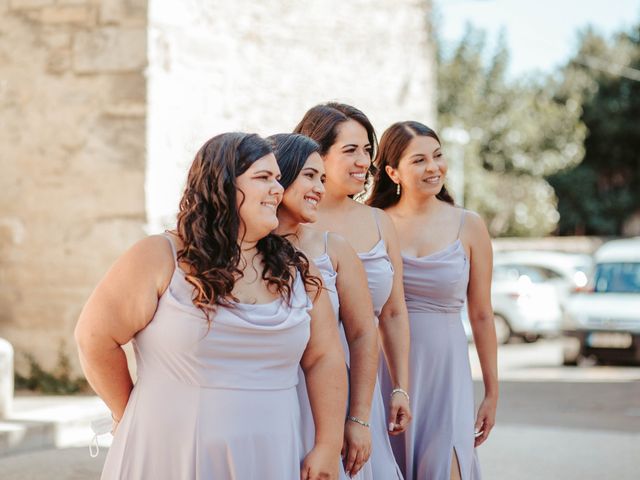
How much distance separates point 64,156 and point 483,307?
609 cm

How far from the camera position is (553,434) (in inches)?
366

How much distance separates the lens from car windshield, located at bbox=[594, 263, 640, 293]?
15828 millimetres

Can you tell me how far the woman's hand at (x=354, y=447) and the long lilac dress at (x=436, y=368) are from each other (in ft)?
3.54

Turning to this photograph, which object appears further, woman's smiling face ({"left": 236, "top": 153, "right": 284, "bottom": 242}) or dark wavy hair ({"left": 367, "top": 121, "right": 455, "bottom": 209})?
dark wavy hair ({"left": 367, "top": 121, "right": 455, "bottom": 209})

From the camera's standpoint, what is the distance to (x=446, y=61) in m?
49.5

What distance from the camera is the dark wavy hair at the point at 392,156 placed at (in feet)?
15.2

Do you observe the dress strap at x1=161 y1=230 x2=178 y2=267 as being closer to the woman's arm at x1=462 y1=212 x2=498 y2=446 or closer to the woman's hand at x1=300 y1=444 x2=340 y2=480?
the woman's hand at x1=300 y1=444 x2=340 y2=480

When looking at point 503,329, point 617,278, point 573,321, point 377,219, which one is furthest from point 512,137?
point 377,219

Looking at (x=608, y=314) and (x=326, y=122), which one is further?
(x=608, y=314)

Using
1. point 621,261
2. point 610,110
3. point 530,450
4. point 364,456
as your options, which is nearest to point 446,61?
point 610,110

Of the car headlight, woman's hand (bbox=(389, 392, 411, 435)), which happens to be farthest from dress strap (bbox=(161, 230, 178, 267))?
the car headlight

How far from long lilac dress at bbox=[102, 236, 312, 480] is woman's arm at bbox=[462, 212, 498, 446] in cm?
178

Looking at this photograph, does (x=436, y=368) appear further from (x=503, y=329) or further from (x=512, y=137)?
(x=512, y=137)

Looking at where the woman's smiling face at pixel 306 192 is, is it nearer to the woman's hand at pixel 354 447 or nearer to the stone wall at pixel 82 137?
the woman's hand at pixel 354 447
